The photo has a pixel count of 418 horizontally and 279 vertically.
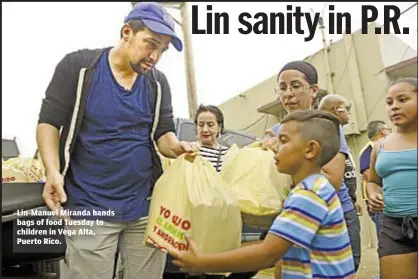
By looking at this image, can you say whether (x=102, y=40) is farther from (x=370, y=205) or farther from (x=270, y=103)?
(x=370, y=205)

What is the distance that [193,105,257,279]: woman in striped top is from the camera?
1.46 meters

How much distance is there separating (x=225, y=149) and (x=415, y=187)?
1.81ft

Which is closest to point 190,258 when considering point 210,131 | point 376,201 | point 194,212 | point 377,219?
point 194,212

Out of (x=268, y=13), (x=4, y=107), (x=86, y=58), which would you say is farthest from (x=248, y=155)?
(x=4, y=107)

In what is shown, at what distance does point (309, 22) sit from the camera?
133 centimetres

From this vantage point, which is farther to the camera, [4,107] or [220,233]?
[4,107]

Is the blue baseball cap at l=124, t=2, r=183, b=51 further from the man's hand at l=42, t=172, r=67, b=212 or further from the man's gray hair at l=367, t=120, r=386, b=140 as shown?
the man's gray hair at l=367, t=120, r=386, b=140

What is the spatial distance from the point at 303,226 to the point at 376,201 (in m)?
0.45

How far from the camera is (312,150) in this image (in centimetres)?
110

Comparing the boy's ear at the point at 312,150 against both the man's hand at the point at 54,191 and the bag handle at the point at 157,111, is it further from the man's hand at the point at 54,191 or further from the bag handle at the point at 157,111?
the man's hand at the point at 54,191

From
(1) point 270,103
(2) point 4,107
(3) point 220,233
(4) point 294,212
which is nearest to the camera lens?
(4) point 294,212

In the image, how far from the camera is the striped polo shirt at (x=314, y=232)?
1.01 meters

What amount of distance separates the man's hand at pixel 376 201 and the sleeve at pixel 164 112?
1.98ft

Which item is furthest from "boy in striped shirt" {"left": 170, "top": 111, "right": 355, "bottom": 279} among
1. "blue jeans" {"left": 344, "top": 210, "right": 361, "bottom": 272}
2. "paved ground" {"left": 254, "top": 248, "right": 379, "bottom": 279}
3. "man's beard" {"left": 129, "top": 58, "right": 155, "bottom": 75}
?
"paved ground" {"left": 254, "top": 248, "right": 379, "bottom": 279}
